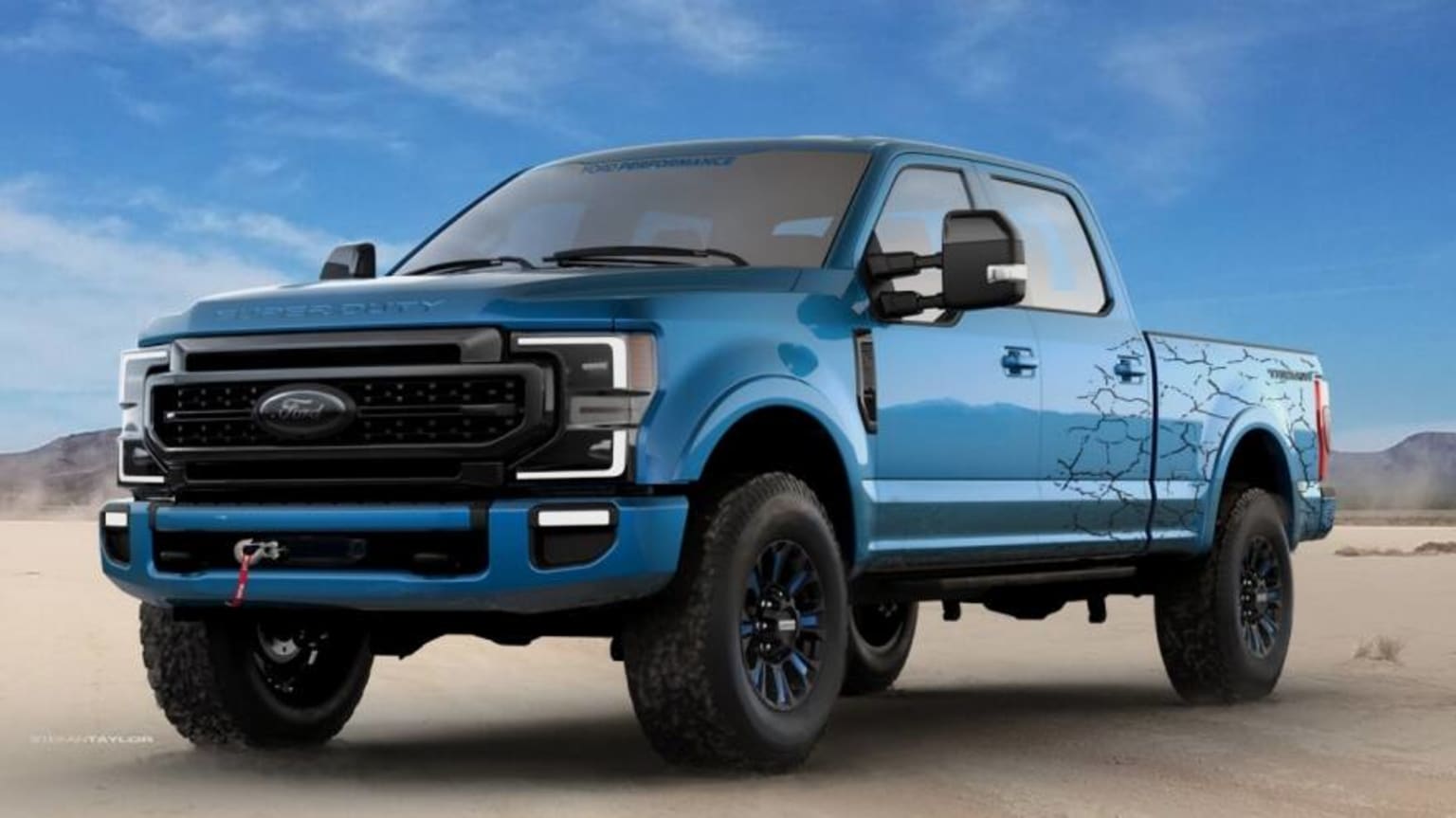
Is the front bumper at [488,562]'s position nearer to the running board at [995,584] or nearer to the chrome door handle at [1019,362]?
the running board at [995,584]

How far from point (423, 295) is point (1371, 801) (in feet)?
10.6

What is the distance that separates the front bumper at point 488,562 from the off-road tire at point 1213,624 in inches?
173

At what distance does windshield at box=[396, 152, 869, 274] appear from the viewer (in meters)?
7.73

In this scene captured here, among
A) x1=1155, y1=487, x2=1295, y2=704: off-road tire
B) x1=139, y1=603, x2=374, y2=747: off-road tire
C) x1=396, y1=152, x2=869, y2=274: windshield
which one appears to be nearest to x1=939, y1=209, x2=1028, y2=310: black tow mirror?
x1=396, y1=152, x2=869, y2=274: windshield

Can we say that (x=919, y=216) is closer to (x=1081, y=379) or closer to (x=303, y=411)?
(x=1081, y=379)

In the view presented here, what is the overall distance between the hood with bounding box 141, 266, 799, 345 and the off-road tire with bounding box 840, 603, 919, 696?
395 cm

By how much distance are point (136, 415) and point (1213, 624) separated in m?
5.09

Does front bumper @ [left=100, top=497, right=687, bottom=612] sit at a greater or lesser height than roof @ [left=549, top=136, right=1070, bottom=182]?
lesser

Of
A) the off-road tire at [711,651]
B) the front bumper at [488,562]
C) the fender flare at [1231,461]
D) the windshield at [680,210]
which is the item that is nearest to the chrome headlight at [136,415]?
the front bumper at [488,562]

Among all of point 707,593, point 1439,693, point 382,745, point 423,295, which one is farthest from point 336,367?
point 1439,693

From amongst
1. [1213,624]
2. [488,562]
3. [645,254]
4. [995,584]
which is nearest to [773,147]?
[645,254]

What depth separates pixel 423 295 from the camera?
671 centimetres

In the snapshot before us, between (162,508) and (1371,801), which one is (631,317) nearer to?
(162,508)

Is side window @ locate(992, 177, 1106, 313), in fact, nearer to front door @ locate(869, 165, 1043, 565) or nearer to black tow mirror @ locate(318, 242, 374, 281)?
front door @ locate(869, 165, 1043, 565)
